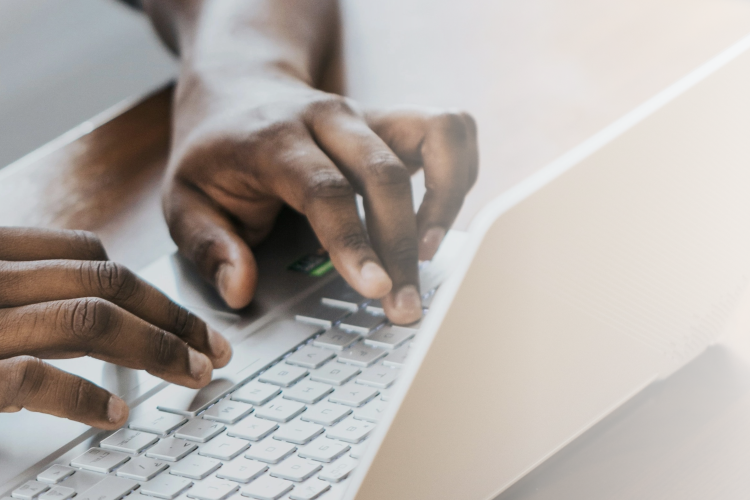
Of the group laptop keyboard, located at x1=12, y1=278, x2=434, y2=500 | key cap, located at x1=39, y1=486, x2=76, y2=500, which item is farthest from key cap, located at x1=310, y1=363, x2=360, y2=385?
key cap, located at x1=39, y1=486, x2=76, y2=500

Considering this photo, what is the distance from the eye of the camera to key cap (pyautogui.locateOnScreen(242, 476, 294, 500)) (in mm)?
265

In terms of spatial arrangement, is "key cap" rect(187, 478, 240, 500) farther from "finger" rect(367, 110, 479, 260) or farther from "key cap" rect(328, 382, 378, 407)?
"finger" rect(367, 110, 479, 260)

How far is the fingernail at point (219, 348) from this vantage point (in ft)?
1.12

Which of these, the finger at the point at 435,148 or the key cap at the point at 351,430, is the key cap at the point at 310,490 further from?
the finger at the point at 435,148

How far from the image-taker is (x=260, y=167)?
43cm

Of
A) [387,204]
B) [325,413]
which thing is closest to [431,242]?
[387,204]

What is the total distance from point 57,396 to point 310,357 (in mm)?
116

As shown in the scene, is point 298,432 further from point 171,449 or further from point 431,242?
point 431,242

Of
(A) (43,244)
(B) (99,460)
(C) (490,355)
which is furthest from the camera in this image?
(A) (43,244)

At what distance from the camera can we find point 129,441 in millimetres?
305

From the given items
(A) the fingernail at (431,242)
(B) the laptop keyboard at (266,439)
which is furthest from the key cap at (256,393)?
(A) the fingernail at (431,242)

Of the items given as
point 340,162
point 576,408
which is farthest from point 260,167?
point 576,408

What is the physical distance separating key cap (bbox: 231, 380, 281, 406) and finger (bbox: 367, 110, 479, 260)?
0.55ft

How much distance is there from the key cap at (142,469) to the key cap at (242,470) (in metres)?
0.03
